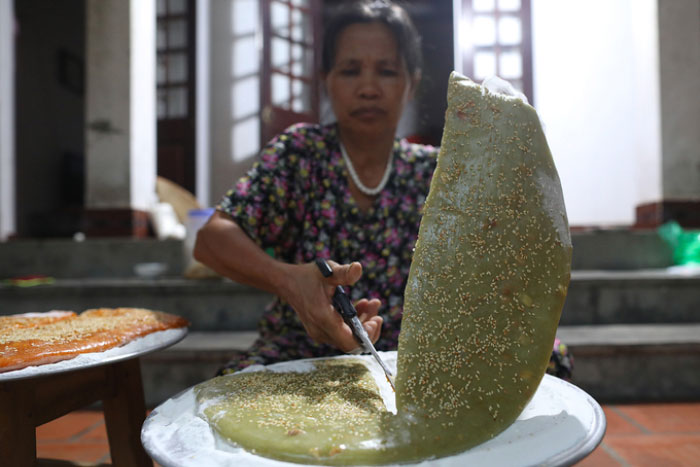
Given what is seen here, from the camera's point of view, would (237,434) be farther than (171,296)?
No

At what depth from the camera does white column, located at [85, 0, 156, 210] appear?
11.5ft

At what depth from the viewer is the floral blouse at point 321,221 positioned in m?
1.19

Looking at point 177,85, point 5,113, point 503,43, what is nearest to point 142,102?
point 5,113

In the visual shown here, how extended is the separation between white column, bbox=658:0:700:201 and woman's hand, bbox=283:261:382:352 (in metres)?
3.27

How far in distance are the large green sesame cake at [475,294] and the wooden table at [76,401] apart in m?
0.34

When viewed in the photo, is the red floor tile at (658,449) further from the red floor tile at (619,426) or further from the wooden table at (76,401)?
the wooden table at (76,401)

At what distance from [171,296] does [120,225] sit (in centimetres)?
121

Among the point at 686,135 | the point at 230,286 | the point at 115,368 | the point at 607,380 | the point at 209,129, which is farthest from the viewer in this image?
the point at 209,129

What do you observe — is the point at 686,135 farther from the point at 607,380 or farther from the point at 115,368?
the point at 115,368

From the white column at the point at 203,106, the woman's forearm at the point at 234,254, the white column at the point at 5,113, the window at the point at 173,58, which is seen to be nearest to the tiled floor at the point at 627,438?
the woman's forearm at the point at 234,254

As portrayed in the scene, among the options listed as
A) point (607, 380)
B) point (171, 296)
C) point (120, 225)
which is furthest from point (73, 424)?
point (607, 380)

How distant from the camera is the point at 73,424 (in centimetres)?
199

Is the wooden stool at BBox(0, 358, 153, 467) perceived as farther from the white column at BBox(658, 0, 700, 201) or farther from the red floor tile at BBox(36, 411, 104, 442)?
the white column at BBox(658, 0, 700, 201)

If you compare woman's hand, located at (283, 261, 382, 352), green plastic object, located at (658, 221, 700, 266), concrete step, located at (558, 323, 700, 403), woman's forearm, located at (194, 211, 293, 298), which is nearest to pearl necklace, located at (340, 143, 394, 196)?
woman's forearm, located at (194, 211, 293, 298)
